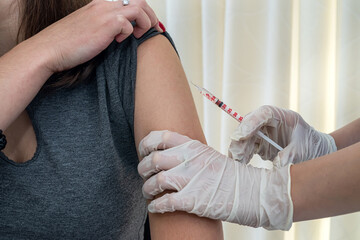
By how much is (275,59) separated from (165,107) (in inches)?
36.9

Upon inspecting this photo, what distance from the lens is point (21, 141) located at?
102 cm

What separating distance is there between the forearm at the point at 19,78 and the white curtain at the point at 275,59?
3.05 ft

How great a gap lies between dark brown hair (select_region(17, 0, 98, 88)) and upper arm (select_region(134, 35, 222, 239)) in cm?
17

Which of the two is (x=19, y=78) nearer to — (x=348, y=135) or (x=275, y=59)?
(x=348, y=135)

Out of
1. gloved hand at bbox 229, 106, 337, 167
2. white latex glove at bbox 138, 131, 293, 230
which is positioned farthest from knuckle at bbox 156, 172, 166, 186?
gloved hand at bbox 229, 106, 337, 167

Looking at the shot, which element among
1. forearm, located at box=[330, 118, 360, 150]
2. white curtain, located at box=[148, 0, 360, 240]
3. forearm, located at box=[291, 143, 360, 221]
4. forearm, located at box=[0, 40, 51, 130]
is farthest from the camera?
white curtain, located at box=[148, 0, 360, 240]

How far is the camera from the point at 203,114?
182 centimetres

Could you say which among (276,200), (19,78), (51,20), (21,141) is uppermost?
(51,20)

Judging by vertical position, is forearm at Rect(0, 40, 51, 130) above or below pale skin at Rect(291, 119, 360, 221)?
above

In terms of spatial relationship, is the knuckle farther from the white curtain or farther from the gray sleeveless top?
the white curtain

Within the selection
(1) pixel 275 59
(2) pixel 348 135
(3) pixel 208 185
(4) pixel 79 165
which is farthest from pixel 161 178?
(1) pixel 275 59

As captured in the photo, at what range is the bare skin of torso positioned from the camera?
100cm

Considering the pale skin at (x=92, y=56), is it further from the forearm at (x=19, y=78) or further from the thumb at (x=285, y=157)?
the thumb at (x=285, y=157)

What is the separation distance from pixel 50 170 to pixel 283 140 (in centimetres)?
74
